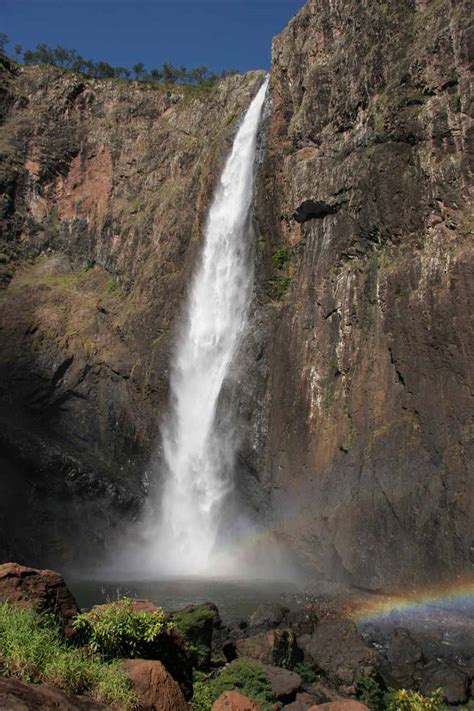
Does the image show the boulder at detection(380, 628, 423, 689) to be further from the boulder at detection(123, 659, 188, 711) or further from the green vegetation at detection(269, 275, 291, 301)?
the green vegetation at detection(269, 275, 291, 301)

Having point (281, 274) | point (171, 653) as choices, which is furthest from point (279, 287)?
point (171, 653)

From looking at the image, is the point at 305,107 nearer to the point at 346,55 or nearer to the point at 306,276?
the point at 346,55

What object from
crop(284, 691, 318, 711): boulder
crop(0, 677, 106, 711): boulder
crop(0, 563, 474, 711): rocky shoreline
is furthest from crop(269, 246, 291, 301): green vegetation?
crop(0, 677, 106, 711): boulder

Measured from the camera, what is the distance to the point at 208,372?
121ft

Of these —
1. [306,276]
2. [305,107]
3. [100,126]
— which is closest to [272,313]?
[306,276]

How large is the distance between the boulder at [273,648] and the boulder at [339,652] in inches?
25.3

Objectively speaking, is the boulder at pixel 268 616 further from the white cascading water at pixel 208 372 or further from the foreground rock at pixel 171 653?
the white cascading water at pixel 208 372

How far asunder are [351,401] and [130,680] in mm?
19834

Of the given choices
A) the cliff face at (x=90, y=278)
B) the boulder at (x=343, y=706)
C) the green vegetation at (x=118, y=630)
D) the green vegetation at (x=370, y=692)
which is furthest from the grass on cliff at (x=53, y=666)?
the cliff face at (x=90, y=278)

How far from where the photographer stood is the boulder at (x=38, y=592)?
9.16 metres

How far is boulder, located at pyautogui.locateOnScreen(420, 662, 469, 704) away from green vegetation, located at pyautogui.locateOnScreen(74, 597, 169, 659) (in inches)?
312

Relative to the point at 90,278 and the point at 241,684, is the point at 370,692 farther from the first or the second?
the point at 90,278

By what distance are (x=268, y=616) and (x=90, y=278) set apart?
114 ft

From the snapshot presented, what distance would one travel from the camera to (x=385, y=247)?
88.2 feet
